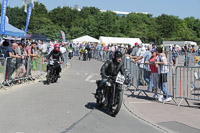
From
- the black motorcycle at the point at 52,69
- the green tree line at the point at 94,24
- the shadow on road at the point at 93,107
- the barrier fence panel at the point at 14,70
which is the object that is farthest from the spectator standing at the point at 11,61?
the green tree line at the point at 94,24

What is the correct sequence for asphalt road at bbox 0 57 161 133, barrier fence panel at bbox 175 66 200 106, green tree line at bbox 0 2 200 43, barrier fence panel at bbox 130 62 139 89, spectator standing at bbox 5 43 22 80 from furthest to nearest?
green tree line at bbox 0 2 200 43 < spectator standing at bbox 5 43 22 80 < barrier fence panel at bbox 130 62 139 89 < barrier fence panel at bbox 175 66 200 106 < asphalt road at bbox 0 57 161 133

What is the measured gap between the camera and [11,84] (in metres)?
13.0

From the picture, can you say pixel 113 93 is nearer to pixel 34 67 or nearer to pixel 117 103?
pixel 117 103

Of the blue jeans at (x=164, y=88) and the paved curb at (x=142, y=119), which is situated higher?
the blue jeans at (x=164, y=88)

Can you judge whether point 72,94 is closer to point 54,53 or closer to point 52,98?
point 52,98

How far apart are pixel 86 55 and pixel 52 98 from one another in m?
25.8

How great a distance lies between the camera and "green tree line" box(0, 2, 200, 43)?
96000mm

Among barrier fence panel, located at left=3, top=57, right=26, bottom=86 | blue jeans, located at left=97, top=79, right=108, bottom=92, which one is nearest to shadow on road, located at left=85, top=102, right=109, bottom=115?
blue jeans, located at left=97, top=79, right=108, bottom=92

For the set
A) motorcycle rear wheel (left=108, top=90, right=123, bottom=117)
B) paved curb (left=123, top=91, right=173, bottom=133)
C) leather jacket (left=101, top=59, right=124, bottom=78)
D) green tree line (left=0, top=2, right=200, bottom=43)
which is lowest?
paved curb (left=123, top=91, right=173, bottom=133)

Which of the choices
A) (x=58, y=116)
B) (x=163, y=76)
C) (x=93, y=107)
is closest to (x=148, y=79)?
(x=163, y=76)

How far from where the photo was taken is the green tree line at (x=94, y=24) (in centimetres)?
9600

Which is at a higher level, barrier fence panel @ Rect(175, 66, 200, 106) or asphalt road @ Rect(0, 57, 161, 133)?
barrier fence panel @ Rect(175, 66, 200, 106)

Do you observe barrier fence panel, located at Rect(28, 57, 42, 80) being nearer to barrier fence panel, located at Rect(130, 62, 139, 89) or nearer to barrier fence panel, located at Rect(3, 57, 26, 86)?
barrier fence panel, located at Rect(3, 57, 26, 86)

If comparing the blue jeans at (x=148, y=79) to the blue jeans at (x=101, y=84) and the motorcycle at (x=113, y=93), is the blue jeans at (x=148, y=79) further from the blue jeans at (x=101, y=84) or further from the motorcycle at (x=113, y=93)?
the blue jeans at (x=101, y=84)
